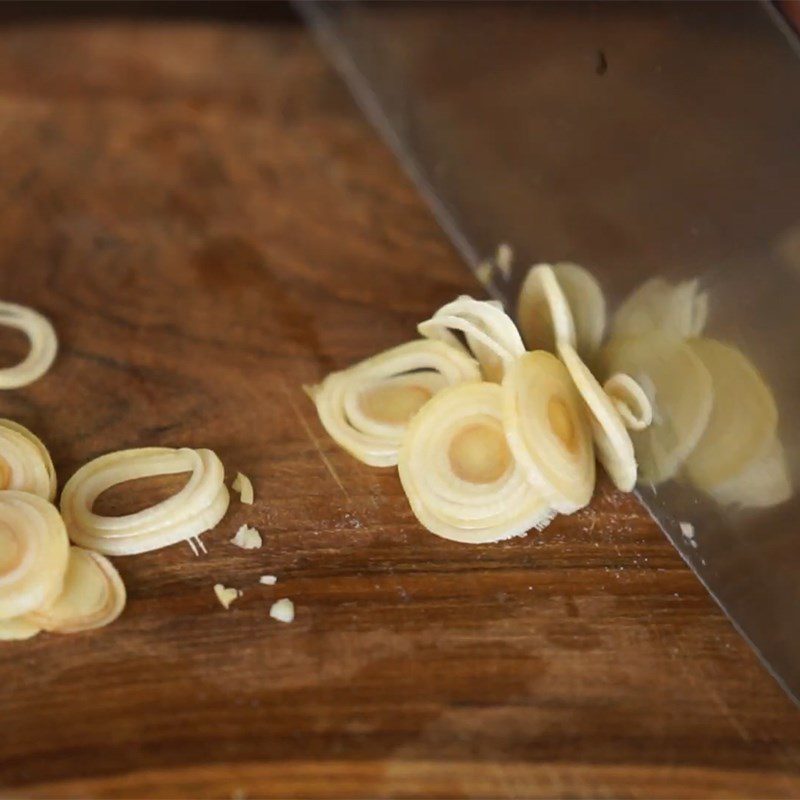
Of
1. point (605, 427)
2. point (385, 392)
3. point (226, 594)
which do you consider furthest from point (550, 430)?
point (226, 594)

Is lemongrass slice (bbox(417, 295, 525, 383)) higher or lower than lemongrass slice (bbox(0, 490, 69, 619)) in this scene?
higher

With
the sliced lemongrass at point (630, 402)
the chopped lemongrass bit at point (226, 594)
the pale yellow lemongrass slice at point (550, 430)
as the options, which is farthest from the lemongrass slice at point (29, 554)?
the sliced lemongrass at point (630, 402)

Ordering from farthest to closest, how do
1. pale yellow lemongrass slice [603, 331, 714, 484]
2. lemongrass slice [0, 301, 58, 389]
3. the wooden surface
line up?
1. lemongrass slice [0, 301, 58, 389]
2. pale yellow lemongrass slice [603, 331, 714, 484]
3. the wooden surface

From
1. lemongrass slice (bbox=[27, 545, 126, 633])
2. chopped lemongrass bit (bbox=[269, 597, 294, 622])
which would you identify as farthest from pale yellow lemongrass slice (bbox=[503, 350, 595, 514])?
lemongrass slice (bbox=[27, 545, 126, 633])

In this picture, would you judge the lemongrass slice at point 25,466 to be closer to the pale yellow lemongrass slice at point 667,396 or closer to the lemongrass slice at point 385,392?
the lemongrass slice at point 385,392

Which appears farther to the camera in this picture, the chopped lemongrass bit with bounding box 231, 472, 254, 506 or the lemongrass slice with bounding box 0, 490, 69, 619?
the chopped lemongrass bit with bounding box 231, 472, 254, 506

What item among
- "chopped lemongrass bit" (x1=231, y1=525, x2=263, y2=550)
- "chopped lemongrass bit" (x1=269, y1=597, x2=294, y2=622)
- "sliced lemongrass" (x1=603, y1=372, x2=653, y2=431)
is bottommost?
"chopped lemongrass bit" (x1=269, y1=597, x2=294, y2=622)

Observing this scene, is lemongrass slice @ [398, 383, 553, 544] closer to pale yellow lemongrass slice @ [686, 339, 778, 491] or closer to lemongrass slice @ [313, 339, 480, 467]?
lemongrass slice @ [313, 339, 480, 467]

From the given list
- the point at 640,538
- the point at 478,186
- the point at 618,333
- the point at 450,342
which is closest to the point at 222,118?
the point at 478,186
